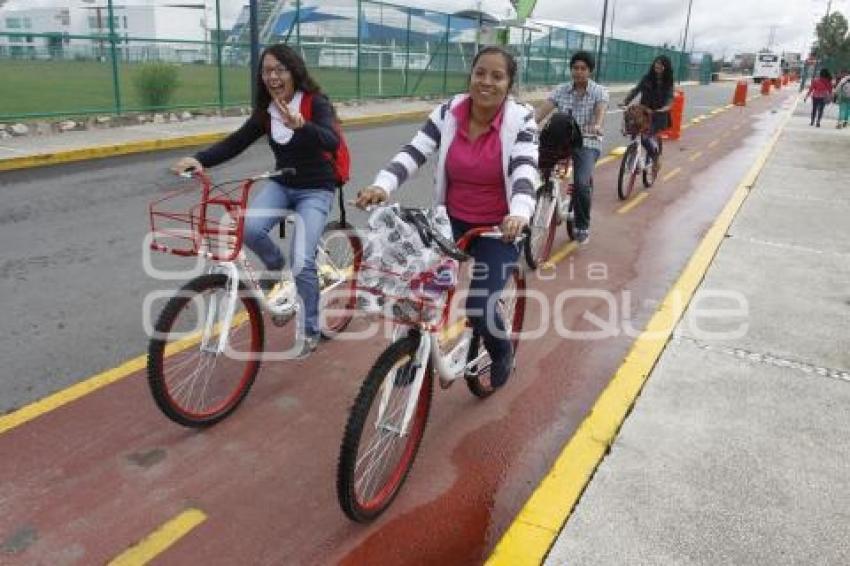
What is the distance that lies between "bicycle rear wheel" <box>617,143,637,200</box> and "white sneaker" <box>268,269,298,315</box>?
6.82m

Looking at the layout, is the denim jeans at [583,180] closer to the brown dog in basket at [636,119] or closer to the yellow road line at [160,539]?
the brown dog in basket at [636,119]

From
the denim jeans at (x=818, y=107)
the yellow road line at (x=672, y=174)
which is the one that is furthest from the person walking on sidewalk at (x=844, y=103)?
the yellow road line at (x=672, y=174)

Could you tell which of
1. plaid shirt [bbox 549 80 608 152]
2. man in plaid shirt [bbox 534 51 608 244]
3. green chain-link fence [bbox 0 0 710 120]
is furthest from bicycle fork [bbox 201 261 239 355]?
green chain-link fence [bbox 0 0 710 120]

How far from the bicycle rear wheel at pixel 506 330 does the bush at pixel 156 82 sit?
13739mm

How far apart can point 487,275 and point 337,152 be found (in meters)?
1.43

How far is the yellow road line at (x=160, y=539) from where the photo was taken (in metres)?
2.81

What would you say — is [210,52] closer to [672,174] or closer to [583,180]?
[672,174]

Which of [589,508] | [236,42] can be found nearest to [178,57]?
[236,42]

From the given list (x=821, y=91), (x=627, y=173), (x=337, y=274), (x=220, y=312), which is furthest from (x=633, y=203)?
(x=821, y=91)

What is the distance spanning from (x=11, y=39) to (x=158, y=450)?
1349 cm

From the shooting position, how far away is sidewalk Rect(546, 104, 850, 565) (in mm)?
2963

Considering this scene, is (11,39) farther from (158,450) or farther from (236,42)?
(158,450)

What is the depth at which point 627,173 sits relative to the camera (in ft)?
34.3

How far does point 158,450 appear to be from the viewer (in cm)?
353
